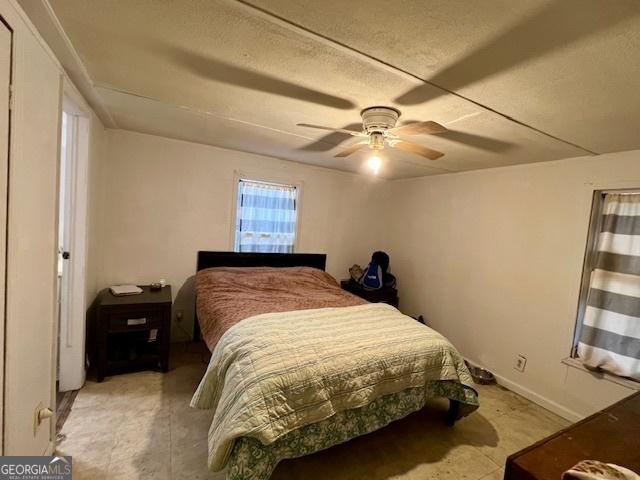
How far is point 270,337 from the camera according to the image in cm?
180

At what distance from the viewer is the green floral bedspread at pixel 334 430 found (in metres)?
1.43

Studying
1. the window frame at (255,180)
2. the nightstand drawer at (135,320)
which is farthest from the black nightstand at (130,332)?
the window frame at (255,180)

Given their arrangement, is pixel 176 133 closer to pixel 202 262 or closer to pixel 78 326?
pixel 202 262

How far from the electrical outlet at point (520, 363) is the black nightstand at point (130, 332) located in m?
3.20

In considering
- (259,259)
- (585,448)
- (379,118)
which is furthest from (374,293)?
(585,448)

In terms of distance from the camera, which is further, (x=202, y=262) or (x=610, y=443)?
(x=202, y=262)

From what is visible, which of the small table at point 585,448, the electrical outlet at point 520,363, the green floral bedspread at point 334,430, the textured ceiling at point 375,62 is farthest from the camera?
the electrical outlet at point 520,363

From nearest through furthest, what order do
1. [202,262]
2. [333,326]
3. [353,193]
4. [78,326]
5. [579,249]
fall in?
[333,326] → [78,326] → [579,249] → [202,262] → [353,193]

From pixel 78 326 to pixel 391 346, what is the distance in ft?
7.53

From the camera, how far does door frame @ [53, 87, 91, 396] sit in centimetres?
218

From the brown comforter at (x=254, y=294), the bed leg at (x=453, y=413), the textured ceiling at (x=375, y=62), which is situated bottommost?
the bed leg at (x=453, y=413)

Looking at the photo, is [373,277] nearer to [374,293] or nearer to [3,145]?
[374,293]

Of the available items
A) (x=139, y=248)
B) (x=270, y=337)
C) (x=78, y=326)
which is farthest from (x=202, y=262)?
(x=270, y=337)

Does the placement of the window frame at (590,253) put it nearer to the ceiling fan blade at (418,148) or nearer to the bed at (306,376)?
the bed at (306,376)
